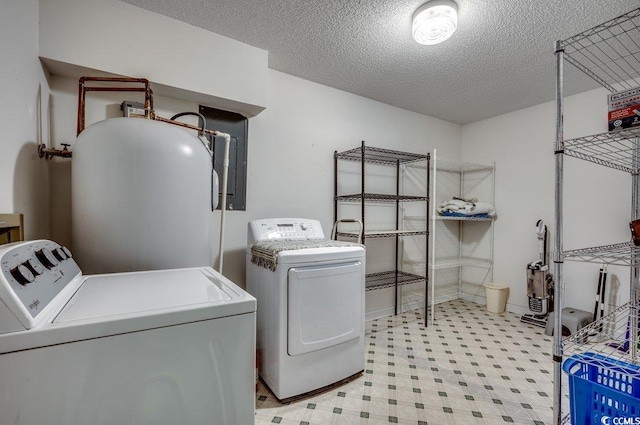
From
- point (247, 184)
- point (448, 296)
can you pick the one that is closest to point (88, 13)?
point (247, 184)

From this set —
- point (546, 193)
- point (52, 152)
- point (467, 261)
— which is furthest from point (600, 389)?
point (52, 152)

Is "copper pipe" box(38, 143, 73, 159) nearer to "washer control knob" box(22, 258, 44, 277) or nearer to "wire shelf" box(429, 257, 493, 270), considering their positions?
"washer control knob" box(22, 258, 44, 277)

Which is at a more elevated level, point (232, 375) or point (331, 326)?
point (232, 375)

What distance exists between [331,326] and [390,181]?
198cm

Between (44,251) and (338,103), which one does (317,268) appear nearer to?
(44,251)

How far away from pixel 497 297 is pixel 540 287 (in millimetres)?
486

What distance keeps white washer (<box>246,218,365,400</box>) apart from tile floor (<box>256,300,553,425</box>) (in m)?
0.13

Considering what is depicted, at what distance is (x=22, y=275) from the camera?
67 centimetres

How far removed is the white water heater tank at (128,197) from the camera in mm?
1236

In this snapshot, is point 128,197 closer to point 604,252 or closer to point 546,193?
point 604,252

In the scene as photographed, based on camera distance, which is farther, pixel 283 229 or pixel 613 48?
pixel 283 229

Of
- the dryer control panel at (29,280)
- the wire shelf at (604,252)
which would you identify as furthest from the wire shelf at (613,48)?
the dryer control panel at (29,280)

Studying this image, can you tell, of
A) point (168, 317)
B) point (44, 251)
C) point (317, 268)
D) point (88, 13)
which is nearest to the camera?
point (168, 317)

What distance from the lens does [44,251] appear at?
90 cm
